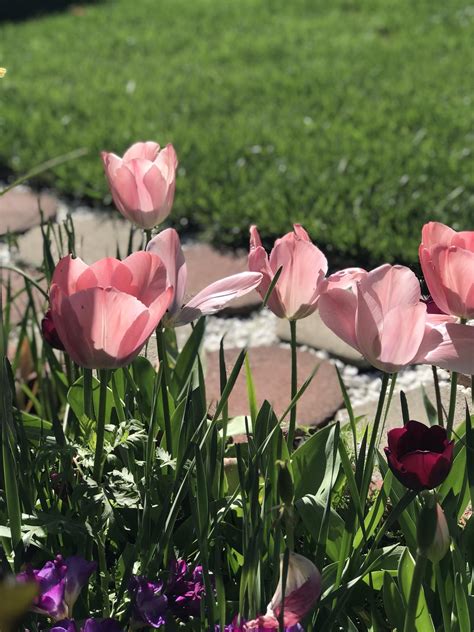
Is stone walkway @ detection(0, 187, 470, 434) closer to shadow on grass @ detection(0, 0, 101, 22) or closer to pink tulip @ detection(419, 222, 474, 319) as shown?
pink tulip @ detection(419, 222, 474, 319)

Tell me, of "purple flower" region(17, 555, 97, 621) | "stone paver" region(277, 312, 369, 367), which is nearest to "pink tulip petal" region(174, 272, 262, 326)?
"purple flower" region(17, 555, 97, 621)

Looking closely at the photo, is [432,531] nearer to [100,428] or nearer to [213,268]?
[100,428]

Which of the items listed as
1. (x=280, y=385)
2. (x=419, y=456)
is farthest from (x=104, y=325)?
(x=280, y=385)

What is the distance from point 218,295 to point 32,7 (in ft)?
20.2

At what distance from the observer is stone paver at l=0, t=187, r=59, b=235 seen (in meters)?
3.26

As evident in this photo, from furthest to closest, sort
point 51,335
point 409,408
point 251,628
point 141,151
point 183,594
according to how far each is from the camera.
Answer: point 409,408 < point 141,151 < point 51,335 < point 183,594 < point 251,628

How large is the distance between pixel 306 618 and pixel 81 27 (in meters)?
5.40

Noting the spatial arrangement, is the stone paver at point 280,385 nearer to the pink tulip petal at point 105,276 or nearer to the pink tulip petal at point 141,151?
the pink tulip petal at point 141,151

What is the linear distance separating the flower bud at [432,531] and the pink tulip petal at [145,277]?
389 mm

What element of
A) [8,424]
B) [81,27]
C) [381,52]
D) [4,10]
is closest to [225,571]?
[8,424]

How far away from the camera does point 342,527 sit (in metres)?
1.28

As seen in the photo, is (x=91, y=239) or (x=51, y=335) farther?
(x=91, y=239)

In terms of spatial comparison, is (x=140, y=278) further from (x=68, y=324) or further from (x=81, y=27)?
(x=81, y=27)

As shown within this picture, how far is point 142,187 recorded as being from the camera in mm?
1342
